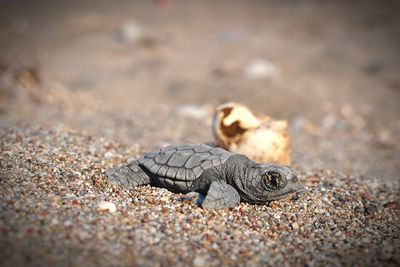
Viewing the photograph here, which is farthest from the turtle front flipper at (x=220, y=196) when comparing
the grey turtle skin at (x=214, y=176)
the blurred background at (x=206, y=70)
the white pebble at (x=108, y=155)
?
the blurred background at (x=206, y=70)

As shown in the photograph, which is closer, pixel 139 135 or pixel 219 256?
pixel 219 256

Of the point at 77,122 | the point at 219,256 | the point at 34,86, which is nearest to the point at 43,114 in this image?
the point at 77,122

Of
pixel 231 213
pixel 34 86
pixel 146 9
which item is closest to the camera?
pixel 231 213

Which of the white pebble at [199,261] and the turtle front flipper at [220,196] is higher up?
the turtle front flipper at [220,196]

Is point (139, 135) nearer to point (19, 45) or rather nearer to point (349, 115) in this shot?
point (349, 115)

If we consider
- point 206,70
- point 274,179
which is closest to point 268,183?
point 274,179

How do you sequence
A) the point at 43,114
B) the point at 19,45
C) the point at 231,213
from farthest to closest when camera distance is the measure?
the point at 19,45, the point at 43,114, the point at 231,213

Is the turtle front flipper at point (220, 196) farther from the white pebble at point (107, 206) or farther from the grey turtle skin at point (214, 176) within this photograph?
the white pebble at point (107, 206)
